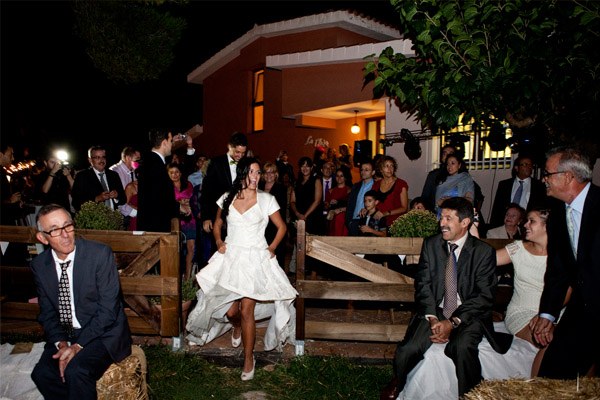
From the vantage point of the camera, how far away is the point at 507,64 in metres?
4.32

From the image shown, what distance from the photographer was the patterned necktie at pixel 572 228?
3670 mm

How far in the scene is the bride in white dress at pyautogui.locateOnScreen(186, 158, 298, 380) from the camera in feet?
16.5

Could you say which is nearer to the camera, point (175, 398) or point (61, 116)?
point (175, 398)

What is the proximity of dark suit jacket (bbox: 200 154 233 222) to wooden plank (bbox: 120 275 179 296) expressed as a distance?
1.08 m

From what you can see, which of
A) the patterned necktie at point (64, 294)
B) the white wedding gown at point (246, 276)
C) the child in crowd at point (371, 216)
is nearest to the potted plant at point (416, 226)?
the white wedding gown at point (246, 276)

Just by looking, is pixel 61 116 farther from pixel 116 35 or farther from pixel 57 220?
pixel 57 220

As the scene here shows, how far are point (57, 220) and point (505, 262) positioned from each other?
401 cm

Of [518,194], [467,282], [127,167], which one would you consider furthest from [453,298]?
[127,167]

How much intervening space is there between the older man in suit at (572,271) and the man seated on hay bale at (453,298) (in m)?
0.47

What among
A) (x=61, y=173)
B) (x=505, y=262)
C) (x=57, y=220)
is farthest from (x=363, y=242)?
(x=61, y=173)

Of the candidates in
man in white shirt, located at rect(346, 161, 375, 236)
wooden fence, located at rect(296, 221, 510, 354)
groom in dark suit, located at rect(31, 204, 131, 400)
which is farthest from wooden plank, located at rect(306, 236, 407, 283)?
man in white shirt, located at rect(346, 161, 375, 236)

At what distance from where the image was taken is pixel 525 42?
424cm

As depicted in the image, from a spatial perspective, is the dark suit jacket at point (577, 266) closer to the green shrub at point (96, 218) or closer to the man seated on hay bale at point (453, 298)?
the man seated on hay bale at point (453, 298)

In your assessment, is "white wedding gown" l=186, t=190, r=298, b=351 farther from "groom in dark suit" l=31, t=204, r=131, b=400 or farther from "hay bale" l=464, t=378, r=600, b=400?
"hay bale" l=464, t=378, r=600, b=400
